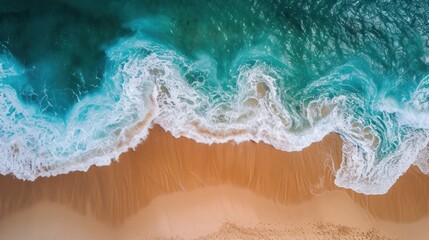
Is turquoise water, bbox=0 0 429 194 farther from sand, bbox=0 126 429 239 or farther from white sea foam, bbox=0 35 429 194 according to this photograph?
sand, bbox=0 126 429 239

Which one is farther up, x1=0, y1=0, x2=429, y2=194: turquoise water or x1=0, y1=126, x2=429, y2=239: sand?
x1=0, y1=0, x2=429, y2=194: turquoise water

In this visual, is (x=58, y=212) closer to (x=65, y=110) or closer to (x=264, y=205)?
(x=65, y=110)

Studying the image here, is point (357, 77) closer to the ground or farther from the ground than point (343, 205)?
farther from the ground

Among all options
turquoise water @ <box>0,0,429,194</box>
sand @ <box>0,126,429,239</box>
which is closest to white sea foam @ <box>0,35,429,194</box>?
turquoise water @ <box>0,0,429,194</box>

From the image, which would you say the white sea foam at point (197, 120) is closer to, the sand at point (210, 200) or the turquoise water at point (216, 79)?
the turquoise water at point (216, 79)

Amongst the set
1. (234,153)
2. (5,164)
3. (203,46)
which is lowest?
(234,153)

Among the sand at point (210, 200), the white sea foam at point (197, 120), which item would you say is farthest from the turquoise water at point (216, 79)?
the sand at point (210, 200)

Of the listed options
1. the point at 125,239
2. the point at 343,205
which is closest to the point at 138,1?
the point at 125,239
